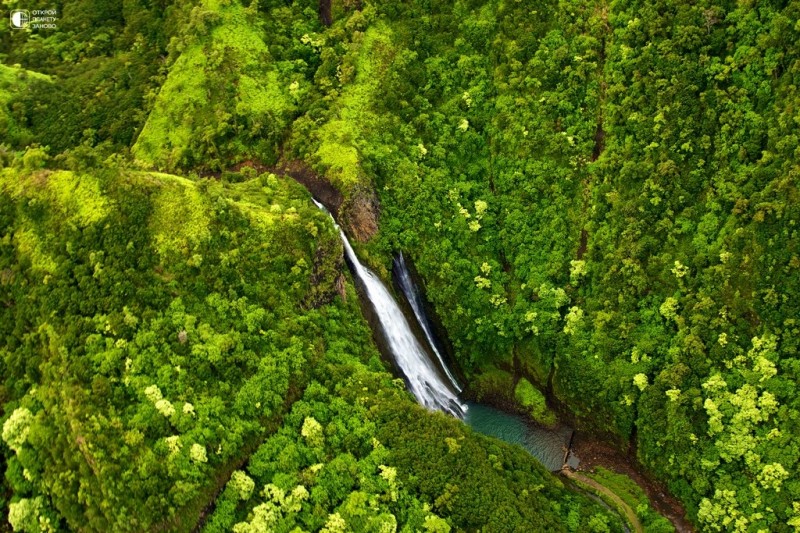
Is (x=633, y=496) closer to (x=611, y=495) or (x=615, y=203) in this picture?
(x=611, y=495)

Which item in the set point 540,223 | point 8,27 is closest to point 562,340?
point 540,223

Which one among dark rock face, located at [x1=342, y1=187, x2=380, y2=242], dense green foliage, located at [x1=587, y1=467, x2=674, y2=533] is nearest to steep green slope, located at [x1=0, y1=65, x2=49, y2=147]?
dark rock face, located at [x1=342, y1=187, x2=380, y2=242]

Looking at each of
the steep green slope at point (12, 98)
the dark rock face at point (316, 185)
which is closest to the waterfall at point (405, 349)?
the dark rock face at point (316, 185)

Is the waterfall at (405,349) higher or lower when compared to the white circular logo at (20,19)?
lower

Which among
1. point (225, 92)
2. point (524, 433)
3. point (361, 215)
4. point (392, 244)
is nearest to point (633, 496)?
point (524, 433)

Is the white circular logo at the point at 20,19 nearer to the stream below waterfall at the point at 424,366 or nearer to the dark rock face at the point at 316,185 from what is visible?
the dark rock face at the point at 316,185
